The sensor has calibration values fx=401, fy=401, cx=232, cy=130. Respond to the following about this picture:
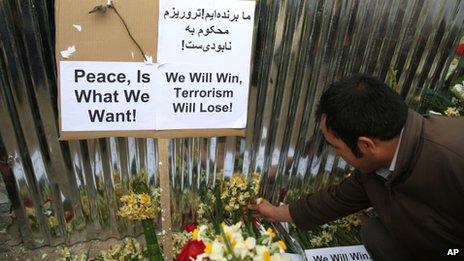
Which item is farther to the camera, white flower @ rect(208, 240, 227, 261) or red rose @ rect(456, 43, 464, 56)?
red rose @ rect(456, 43, 464, 56)

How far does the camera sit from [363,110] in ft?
4.96

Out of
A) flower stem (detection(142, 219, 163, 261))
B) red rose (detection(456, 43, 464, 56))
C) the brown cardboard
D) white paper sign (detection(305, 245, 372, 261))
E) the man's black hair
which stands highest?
the brown cardboard

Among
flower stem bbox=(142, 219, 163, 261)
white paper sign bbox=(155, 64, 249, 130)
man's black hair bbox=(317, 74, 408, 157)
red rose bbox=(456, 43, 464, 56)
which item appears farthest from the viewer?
red rose bbox=(456, 43, 464, 56)

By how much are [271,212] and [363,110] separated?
90cm

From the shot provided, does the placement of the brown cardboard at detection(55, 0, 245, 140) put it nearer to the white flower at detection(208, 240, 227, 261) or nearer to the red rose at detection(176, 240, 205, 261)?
the red rose at detection(176, 240, 205, 261)

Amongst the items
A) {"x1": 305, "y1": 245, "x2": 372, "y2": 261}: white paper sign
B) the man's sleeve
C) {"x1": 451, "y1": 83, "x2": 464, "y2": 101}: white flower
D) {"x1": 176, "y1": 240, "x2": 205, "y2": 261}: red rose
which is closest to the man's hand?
the man's sleeve

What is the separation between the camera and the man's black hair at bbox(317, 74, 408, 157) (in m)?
1.52

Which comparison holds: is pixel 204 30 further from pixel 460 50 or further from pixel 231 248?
pixel 460 50

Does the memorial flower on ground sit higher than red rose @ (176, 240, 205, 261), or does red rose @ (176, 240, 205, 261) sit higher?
the memorial flower on ground

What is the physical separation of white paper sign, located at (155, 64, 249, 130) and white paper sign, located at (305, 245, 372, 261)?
90 cm

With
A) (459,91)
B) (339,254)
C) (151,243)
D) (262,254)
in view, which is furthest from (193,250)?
(459,91)

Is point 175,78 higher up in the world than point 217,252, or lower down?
higher up

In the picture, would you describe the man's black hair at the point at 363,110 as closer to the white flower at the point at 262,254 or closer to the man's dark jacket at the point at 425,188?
the man's dark jacket at the point at 425,188

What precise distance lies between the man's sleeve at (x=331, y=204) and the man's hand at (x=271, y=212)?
0.04 m
